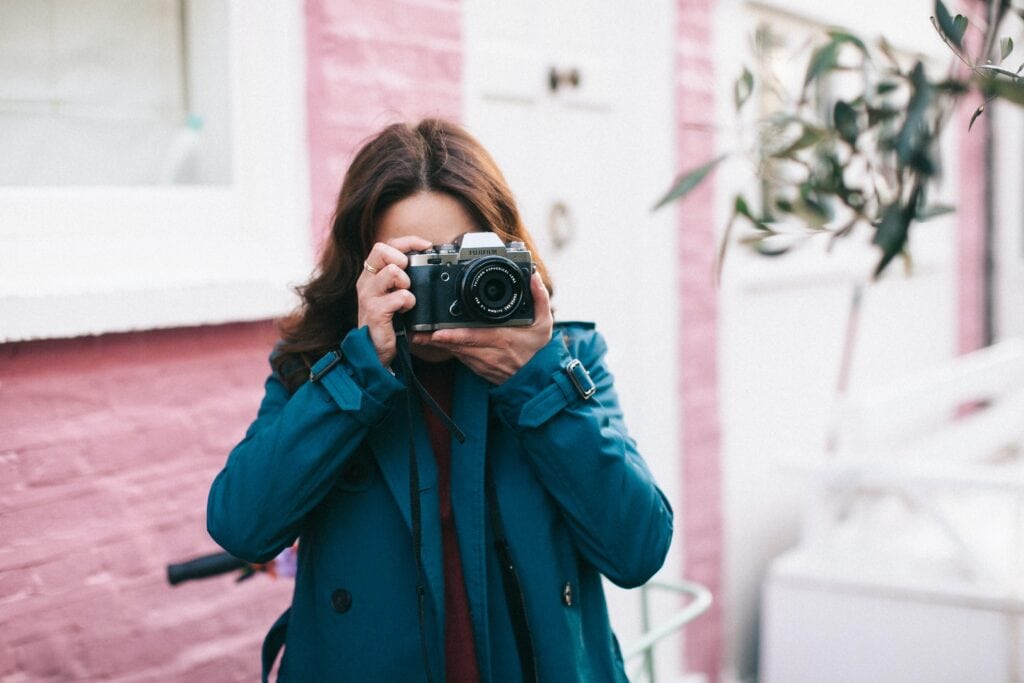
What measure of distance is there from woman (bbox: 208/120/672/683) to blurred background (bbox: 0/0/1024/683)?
53cm

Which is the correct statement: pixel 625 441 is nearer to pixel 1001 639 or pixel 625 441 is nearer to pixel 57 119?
pixel 57 119

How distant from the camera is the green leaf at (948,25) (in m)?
1.28

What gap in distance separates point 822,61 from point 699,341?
2.39m

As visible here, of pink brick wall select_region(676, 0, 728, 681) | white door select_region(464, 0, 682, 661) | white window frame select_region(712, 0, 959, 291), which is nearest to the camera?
white door select_region(464, 0, 682, 661)

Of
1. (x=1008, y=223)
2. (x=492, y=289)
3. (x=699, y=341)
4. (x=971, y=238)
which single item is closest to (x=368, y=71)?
(x=492, y=289)

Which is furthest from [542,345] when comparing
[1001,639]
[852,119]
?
[1001,639]

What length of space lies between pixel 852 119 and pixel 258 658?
1.77 m

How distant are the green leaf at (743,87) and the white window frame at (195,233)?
3.70ft

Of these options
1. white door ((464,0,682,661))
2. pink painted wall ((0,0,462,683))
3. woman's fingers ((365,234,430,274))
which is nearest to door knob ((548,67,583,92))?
white door ((464,0,682,661))

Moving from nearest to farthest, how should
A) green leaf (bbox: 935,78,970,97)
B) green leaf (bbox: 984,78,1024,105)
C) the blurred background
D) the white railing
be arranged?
green leaf (bbox: 984,78,1024,105) < green leaf (bbox: 935,78,970,97) < the white railing < the blurred background

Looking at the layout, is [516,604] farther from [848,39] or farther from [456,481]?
[848,39]

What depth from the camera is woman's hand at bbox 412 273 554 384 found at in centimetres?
155

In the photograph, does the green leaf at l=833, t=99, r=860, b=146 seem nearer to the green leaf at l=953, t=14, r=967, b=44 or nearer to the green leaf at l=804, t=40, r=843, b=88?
the green leaf at l=804, t=40, r=843, b=88

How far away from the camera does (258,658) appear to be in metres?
2.62
